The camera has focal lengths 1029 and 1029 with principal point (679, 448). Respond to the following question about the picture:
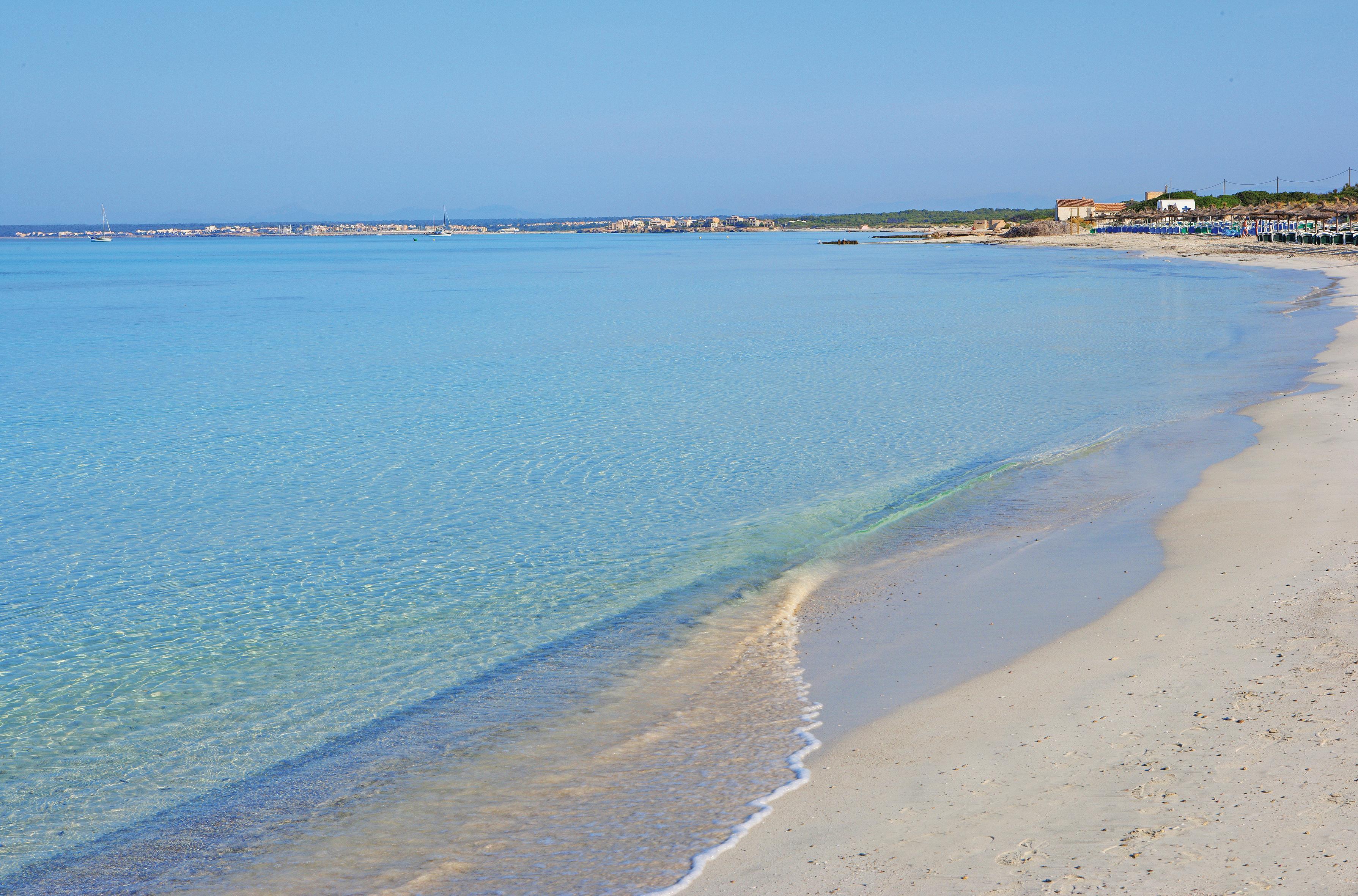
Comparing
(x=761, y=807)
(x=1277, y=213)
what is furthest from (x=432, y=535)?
(x=1277, y=213)

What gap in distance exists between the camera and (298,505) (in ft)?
39.6

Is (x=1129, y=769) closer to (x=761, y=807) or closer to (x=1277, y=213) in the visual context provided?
(x=761, y=807)

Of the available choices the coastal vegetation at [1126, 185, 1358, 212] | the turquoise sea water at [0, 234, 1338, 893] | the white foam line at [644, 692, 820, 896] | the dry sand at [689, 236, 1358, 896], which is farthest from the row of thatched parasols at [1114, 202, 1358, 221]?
the white foam line at [644, 692, 820, 896]

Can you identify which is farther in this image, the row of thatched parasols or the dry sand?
the row of thatched parasols

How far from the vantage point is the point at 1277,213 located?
80.1m

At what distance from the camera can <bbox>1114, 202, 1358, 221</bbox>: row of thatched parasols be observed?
73.4 meters

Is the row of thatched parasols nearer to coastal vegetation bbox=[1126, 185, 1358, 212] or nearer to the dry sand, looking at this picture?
coastal vegetation bbox=[1126, 185, 1358, 212]

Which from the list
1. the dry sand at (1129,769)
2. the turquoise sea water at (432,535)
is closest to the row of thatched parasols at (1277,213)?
the turquoise sea water at (432,535)

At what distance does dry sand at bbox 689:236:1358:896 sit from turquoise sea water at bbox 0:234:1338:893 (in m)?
0.61

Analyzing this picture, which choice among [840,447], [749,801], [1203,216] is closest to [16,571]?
[749,801]

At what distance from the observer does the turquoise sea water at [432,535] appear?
5.43 m

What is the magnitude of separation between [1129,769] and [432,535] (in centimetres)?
751

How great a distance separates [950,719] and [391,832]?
3.06m

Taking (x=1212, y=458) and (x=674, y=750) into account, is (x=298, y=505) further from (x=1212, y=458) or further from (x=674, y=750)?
(x=1212, y=458)
